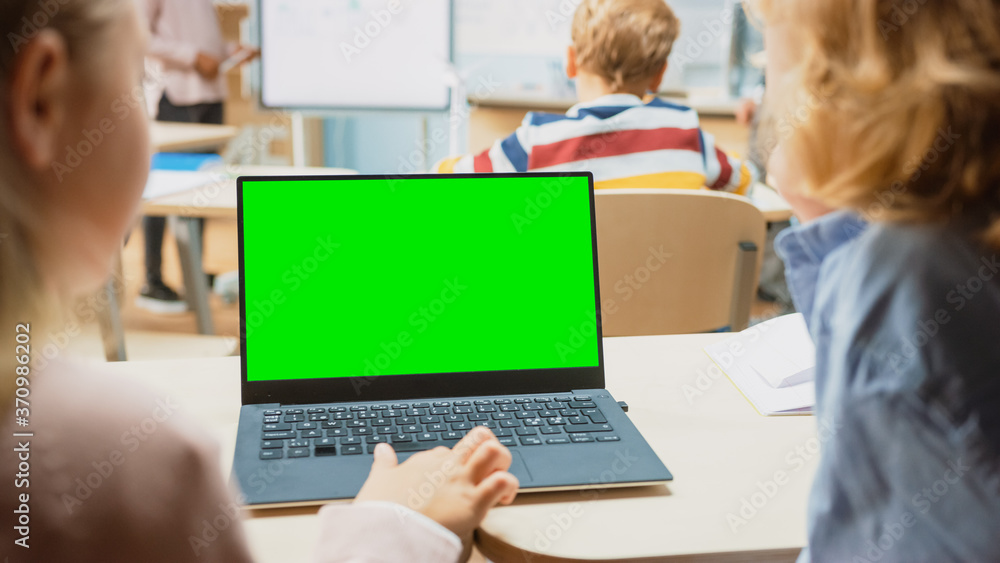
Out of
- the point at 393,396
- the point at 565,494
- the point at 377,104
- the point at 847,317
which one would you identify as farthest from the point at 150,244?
the point at 847,317

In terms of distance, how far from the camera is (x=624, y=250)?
4.76 ft

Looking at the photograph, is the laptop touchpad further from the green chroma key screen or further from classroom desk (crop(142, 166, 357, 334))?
classroom desk (crop(142, 166, 357, 334))

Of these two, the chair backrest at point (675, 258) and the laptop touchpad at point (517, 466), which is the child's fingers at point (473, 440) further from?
the chair backrest at point (675, 258)

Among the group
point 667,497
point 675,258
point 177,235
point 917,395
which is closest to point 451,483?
point 667,497

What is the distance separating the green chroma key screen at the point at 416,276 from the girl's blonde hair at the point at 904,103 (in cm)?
39

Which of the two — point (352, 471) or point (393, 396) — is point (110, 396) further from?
→ point (393, 396)

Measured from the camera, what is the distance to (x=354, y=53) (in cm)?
292

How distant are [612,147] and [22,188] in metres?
1.40

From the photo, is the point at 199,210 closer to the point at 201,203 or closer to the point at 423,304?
the point at 201,203

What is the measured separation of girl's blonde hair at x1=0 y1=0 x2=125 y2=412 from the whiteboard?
2.51 meters

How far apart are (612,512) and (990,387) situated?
0.30 m

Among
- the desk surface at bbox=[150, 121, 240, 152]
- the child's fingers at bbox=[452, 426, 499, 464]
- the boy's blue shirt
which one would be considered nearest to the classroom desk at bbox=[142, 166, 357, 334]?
the desk surface at bbox=[150, 121, 240, 152]

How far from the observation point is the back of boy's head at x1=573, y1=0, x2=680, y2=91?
187 cm

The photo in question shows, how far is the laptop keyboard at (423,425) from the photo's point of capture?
0.75 m
